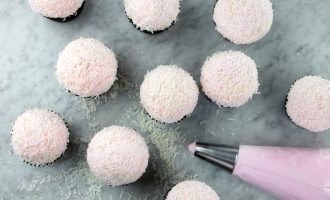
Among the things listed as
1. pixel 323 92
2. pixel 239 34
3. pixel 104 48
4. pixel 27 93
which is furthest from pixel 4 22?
pixel 323 92

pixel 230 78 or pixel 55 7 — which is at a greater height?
pixel 55 7

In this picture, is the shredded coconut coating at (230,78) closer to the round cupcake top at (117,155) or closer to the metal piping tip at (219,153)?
the metal piping tip at (219,153)

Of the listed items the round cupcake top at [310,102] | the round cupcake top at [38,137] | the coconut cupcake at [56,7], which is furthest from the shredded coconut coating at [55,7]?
the round cupcake top at [310,102]

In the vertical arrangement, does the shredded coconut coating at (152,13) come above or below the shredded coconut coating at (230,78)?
above

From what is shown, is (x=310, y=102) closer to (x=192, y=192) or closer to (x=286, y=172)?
(x=286, y=172)

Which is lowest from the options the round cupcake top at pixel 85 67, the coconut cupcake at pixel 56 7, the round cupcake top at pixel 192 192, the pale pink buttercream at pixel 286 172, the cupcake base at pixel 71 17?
the pale pink buttercream at pixel 286 172

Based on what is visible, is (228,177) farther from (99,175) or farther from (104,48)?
(104,48)

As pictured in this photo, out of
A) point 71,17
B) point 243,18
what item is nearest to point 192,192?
point 243,18

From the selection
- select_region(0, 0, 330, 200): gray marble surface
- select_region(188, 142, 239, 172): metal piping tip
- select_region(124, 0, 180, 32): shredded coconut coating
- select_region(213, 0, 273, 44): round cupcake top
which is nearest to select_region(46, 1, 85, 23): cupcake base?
select_region(0, 0, 330, 200): gray marble surface
